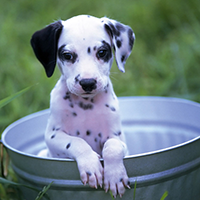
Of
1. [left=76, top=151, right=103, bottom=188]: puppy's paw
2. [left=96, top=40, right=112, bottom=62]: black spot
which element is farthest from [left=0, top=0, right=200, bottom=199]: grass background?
[left=76, top=151, right=103, bottom=188]: puppy's paw

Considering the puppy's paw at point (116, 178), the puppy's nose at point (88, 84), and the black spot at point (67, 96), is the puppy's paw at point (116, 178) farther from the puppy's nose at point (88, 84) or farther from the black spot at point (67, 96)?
the black spot at point (67, 96)

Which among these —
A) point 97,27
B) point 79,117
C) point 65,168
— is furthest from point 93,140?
point 97,27

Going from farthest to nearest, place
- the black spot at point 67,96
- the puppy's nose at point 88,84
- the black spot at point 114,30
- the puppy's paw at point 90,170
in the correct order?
the black spot at point 67,96 → the black spot at point 114,30 → the puppy's nose at point 88,84 → the puppy's paw at point 90,170

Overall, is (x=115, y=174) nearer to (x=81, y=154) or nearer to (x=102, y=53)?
(x=81, y=154)

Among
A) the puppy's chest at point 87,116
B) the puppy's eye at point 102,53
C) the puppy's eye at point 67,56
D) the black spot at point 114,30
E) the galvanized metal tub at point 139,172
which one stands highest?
the black spot at point 114,30

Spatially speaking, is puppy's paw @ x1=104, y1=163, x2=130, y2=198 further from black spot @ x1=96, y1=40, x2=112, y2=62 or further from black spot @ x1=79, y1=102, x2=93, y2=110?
black spot @ x1=96, y1=40, x2=112, y2=62

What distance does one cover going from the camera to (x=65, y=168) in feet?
6.36

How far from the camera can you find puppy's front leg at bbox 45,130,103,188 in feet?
6.27

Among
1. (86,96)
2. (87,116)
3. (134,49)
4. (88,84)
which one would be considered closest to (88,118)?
(87,116)

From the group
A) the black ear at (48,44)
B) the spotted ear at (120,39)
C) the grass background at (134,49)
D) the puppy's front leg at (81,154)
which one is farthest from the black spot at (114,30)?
the grass background at (134,49)

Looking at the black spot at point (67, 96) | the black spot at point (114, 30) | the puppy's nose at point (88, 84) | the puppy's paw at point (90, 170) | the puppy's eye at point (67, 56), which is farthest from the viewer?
the black spot at point (67, 96)

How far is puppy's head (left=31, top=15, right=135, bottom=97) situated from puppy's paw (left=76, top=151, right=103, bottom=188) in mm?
388

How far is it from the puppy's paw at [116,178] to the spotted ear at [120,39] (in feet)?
2.27

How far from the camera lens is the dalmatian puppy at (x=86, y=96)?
6.39 ft
